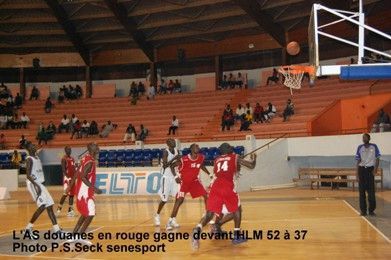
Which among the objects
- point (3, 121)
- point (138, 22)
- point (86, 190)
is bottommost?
point (86, 190)

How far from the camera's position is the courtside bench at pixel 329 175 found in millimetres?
19809

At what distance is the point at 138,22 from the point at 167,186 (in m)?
21.2

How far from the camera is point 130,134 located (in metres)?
27.3

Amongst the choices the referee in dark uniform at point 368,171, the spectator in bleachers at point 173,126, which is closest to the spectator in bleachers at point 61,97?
the spectator in bleachers at point 173,126

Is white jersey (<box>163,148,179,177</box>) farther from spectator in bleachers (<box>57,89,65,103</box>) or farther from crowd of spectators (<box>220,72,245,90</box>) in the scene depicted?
spectator in bleachers (<box>57,89,65,103</box>)

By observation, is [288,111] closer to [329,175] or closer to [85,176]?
[329,175]

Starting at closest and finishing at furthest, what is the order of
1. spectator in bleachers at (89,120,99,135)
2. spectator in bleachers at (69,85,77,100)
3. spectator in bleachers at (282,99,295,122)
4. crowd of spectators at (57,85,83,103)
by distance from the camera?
spectator in bleachers at (282,99,295,122), spectator in bleachers at (89,120,99,135), crowd of spectators at (57,85,83,103), spectator in bleachers at (69,85,77,100)

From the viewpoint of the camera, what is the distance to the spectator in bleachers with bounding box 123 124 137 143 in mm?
27109

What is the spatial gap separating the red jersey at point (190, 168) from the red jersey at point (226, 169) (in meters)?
1.36

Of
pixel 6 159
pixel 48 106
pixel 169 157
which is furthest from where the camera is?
pixel 48 106

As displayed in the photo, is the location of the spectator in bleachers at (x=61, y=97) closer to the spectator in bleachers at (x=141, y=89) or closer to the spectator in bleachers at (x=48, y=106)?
the spectator in bleachers at (x=48, y=106)

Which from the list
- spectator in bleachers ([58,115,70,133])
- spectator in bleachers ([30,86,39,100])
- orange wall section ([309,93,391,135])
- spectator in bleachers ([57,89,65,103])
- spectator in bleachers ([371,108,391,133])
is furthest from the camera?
spectator in bleachers ([30,86,39,100])

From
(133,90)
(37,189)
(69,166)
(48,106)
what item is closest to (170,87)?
(133,90)

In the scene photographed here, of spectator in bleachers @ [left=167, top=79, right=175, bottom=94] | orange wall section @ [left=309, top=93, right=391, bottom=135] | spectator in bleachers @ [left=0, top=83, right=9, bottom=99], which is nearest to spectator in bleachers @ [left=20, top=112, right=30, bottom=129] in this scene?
spectator in bleachers @ [left=0, top=83, right=9, bottom=99]
